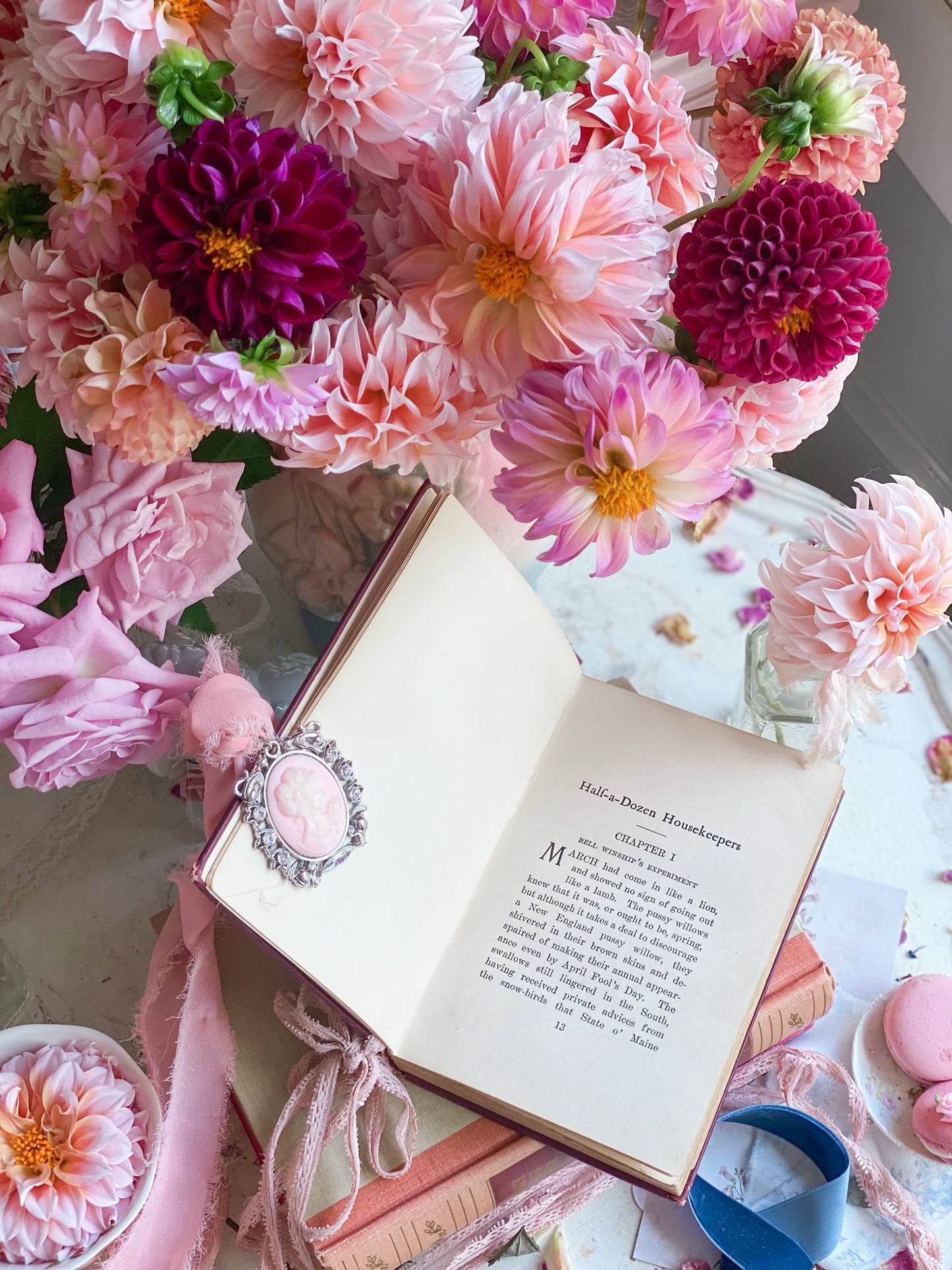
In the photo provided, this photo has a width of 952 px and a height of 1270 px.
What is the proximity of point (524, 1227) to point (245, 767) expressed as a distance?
1.02ft

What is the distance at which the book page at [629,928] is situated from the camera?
1.71 ft

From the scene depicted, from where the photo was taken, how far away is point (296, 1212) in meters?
0.51

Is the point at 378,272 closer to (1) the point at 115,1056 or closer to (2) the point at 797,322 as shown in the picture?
(2) the point at 797,322

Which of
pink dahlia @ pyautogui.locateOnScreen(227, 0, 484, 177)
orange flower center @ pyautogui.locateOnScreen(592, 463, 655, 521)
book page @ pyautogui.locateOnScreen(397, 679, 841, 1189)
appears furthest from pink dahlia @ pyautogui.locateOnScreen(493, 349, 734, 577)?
book page @ pyautogui.locateOnScreen(397, 679, 841, 1189)

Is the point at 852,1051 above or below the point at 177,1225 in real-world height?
above

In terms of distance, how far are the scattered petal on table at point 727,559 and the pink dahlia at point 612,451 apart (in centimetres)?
40

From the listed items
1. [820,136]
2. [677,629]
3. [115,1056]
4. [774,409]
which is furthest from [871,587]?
[115,1056]

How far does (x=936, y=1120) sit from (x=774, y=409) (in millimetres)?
409

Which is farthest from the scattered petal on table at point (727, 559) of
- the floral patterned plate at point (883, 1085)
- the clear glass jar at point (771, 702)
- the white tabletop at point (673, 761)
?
the floral patterned plate at point (883, 1085)

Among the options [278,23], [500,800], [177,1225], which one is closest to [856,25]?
[278,23]

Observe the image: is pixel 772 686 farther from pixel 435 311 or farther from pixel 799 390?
pixel 435 311

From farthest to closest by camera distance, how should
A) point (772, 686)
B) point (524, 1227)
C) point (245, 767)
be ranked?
point (772, 686) < point (524, 1227) < point (245, 767)

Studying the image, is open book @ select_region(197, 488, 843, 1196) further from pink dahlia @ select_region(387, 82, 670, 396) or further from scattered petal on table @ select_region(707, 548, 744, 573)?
scattered petal on table @ select_region(707, 548, 744, 573)

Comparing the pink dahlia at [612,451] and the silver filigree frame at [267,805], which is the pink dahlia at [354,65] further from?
the silver filigree frame at [267,805]
